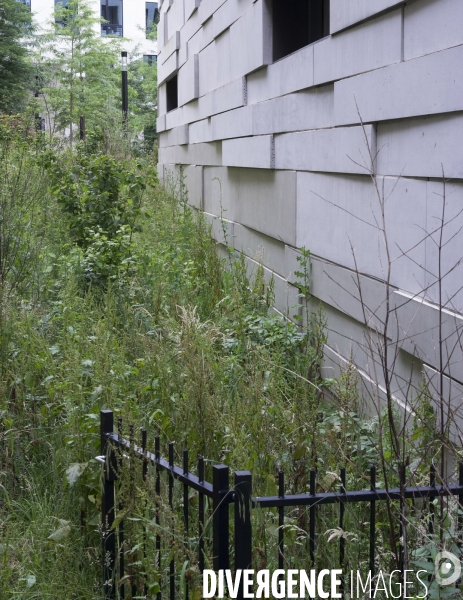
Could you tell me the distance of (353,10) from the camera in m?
4.75

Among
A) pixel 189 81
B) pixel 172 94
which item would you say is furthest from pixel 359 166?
pixel 172 94

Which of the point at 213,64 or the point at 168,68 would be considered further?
the point at 168,68

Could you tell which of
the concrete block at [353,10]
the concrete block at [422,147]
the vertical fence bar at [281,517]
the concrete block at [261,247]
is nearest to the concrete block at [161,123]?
the concrete block at [261,247]

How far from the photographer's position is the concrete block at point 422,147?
3.57 m

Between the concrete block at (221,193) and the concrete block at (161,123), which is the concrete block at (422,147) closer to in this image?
the concrete block at (221,193)

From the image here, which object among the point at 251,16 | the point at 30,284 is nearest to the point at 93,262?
the point at 30,284

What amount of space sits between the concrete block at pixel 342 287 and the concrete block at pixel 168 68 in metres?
9.28

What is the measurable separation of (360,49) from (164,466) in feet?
10.0

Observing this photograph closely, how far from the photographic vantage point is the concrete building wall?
368 centimetres

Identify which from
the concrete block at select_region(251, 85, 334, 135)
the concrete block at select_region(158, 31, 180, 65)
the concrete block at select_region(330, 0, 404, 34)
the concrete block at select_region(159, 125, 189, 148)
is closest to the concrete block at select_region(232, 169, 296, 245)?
the concrete block at select_region(251, 85, 334, 135)

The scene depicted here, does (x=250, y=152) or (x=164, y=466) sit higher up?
(x=250, y=152)

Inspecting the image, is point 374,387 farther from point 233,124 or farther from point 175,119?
point 175,119

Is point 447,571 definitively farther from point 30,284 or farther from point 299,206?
point 30,284

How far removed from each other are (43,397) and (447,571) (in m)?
2.80
